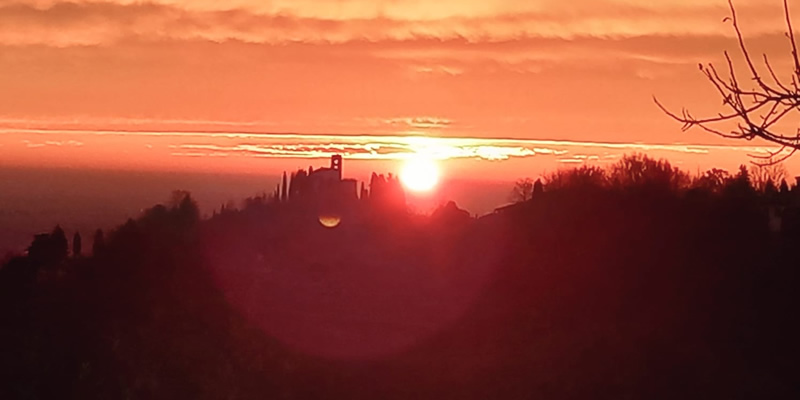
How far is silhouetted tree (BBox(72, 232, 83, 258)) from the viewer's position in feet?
54.8

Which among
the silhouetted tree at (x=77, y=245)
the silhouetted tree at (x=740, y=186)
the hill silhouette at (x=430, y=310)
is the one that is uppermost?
the silhouetted tree at (x=740, y=186)

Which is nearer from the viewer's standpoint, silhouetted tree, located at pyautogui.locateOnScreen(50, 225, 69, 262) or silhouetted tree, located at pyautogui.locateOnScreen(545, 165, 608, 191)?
silhouetted tree, located at pyautogui.locateOnScreen(50, 225, 69, 262)

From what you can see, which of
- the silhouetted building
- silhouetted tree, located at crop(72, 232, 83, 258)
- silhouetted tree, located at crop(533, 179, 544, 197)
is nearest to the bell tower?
the silhouetted building

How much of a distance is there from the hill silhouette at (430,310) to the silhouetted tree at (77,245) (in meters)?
0.18

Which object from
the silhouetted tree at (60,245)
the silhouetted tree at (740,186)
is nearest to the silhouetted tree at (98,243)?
the silhouetted tree at (60,245)

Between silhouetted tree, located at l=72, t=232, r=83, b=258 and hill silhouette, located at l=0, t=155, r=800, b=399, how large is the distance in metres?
0.18

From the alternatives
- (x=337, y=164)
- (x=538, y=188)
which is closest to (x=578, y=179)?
(x=538, y=188)

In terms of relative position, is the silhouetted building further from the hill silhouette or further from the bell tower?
the hill silhouette

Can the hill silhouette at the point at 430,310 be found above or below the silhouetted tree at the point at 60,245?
below

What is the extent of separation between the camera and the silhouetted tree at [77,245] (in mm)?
16703

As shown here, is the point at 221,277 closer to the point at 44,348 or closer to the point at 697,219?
the point at 44,348

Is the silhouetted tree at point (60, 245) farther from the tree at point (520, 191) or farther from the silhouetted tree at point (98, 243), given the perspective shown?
the tree at point (520, 191)

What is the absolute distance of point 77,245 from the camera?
18.0 metres

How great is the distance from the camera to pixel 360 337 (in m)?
18.7
